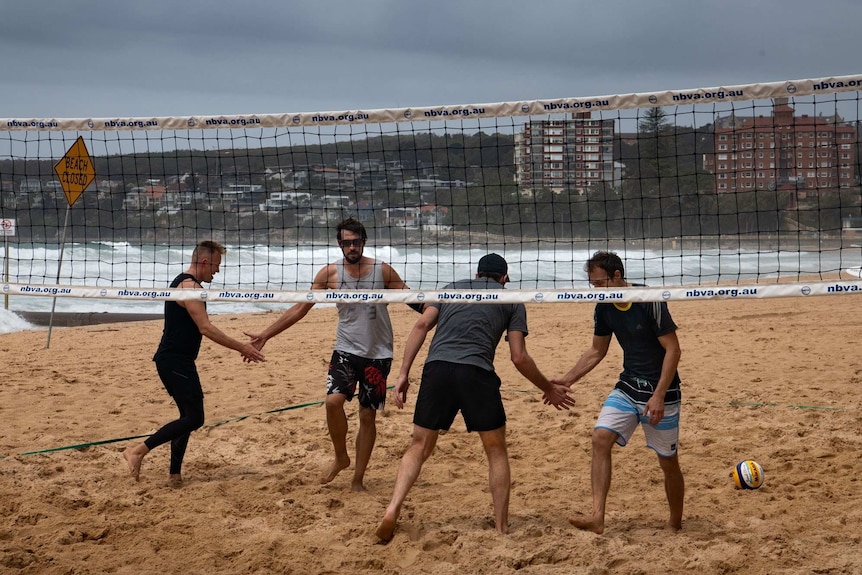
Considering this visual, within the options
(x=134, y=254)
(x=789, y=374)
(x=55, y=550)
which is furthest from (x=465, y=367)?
(x=134, y=254)

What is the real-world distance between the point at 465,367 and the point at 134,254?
2991 centimetres

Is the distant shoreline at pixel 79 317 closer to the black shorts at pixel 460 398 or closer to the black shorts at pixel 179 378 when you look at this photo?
the black shorts at pixel 179 378

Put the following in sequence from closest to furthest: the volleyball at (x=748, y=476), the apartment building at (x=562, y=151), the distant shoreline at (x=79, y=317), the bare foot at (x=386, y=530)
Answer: the bare foot at (x=386, y=530), the volleyball at (x=748, y=476), the apartment building at (x=562, y=151), the distant shoreline at (x=79, y=317)

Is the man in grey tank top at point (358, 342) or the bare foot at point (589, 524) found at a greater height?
the man in grey tank top at point (358, 342)

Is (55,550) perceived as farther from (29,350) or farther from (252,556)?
(29,350)

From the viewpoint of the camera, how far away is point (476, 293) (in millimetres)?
4797

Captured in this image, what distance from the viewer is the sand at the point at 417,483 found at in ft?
14.5

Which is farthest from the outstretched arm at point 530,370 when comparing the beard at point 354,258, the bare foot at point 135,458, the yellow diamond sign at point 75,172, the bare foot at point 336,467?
the yellow diamond sign at point 75,172

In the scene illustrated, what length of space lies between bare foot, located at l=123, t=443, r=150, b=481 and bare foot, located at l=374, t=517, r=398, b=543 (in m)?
1.90

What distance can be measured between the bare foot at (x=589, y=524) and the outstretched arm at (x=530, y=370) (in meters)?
0.64

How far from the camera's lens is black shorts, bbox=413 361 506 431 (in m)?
4.64

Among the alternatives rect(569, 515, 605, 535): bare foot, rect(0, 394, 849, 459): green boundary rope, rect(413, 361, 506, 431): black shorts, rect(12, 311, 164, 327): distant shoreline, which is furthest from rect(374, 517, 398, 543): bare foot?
rect(12, 311, 164, 327): distant shoreline

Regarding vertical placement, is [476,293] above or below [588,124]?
below

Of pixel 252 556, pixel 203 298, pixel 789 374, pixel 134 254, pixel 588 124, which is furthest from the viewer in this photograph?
pixel 134 254
